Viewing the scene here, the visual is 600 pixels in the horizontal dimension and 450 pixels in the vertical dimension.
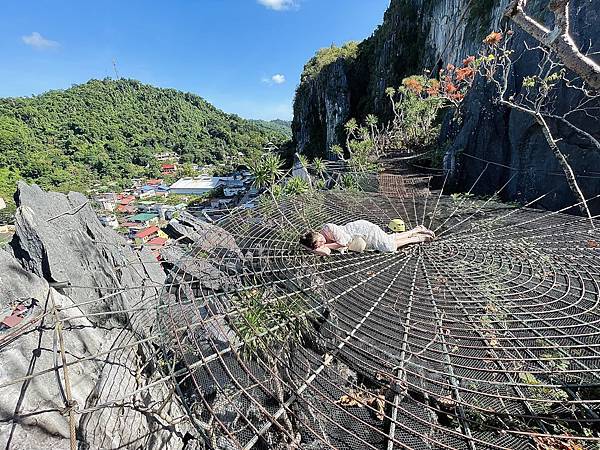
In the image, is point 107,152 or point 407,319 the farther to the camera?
point 107,152

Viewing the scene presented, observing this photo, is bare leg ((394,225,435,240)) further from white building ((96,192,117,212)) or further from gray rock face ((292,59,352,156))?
white building ((96,192,117,212))

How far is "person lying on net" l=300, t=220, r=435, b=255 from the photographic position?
2.84 m

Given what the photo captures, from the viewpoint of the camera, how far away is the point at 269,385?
1.66m

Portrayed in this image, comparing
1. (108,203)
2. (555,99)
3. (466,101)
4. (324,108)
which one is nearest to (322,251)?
(555,99)

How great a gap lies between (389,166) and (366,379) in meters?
5.80

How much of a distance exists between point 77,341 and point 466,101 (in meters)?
8.12


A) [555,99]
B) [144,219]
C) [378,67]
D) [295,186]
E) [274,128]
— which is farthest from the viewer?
[274,128]

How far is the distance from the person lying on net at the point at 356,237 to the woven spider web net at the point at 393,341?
0.34ft

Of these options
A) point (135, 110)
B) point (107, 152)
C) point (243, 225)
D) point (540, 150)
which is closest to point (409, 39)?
point (540, 150)

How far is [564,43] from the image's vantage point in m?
1.42

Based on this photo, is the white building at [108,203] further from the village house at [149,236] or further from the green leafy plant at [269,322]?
the green leafy plant at [269,322]

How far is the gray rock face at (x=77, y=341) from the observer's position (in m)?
1.48

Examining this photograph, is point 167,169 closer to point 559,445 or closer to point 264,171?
point 264,171

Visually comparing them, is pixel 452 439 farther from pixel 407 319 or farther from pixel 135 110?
pixel 135 110
